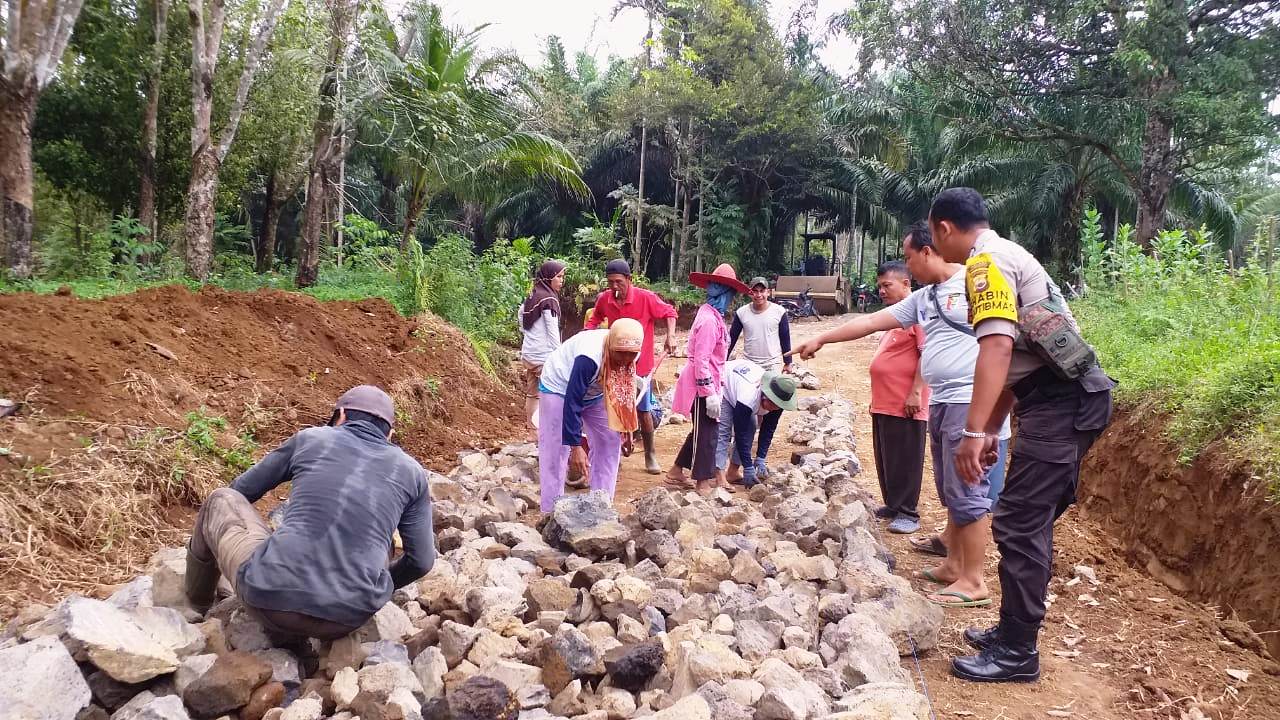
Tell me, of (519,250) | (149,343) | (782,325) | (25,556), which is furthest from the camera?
(519,250)

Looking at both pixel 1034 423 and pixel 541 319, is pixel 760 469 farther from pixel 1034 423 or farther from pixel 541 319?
pixel 1034 423

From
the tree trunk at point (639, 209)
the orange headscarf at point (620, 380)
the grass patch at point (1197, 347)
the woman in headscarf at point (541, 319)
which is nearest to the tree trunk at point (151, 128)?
the woman in headscarf at point (541, 319)

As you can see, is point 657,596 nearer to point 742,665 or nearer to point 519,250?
point 742,665

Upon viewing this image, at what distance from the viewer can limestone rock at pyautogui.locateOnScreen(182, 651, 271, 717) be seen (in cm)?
240

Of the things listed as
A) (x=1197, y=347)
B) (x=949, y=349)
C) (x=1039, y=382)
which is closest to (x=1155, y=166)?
(x=1197, y=347)

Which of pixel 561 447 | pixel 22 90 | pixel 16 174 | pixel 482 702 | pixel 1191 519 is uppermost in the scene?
pixel 22 90

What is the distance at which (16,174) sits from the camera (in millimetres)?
6938

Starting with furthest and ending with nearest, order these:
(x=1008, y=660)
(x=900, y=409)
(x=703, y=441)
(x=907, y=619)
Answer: (x=703, y=441) < (x=900, y=409) < (x=907, y=619) < (x=1008, y=660)

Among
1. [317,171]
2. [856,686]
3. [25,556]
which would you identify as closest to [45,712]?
[25,556]

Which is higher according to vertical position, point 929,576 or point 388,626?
point 388,626

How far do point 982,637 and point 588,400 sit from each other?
2.36 metres

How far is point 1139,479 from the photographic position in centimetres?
489

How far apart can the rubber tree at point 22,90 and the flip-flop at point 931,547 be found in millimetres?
→ 7537

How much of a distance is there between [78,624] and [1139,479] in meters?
5.38
